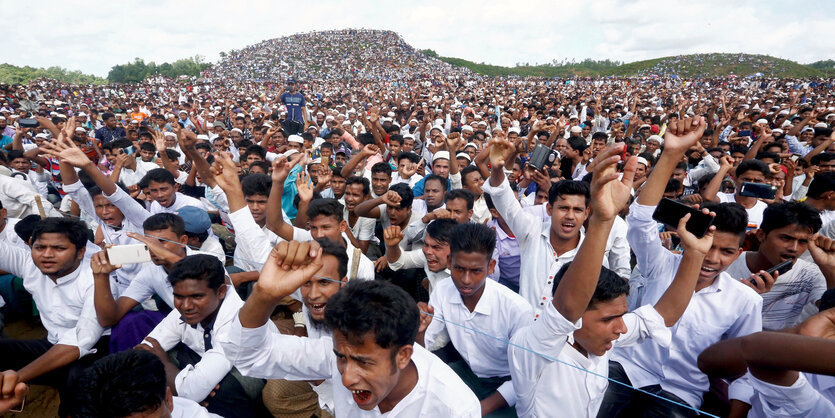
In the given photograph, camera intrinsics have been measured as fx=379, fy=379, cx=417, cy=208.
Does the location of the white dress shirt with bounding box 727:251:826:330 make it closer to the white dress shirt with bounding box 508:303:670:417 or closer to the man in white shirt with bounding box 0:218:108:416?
the white dress shirt with bounding box 508:303:670:417

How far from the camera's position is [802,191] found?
18.0ft

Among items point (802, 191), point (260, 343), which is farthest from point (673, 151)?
point (802, 191)

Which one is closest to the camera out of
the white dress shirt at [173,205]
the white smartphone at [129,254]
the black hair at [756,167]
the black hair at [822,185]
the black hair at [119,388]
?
the black hair at [119,388]

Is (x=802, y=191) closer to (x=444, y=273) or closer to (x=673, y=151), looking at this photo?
(x=673, y=151)

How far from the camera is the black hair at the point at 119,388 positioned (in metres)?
1.80

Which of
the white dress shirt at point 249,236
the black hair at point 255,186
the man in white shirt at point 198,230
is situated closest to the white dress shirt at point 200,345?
the white dress shirt at point 249,236

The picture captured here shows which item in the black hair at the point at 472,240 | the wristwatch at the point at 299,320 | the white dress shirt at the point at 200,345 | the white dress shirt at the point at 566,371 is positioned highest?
the black hair at the point at 472,240

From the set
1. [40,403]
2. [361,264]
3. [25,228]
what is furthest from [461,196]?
[25,228]

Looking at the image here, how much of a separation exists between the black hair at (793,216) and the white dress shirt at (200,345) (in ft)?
12.8

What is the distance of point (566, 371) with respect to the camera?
207 centimetres

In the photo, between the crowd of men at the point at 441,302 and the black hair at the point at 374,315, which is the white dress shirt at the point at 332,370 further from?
the black hair at the point at 374,315

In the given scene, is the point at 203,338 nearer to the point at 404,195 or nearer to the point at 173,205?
the point at 404,195

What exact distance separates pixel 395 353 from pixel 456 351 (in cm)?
162

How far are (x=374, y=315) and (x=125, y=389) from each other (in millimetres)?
1313
